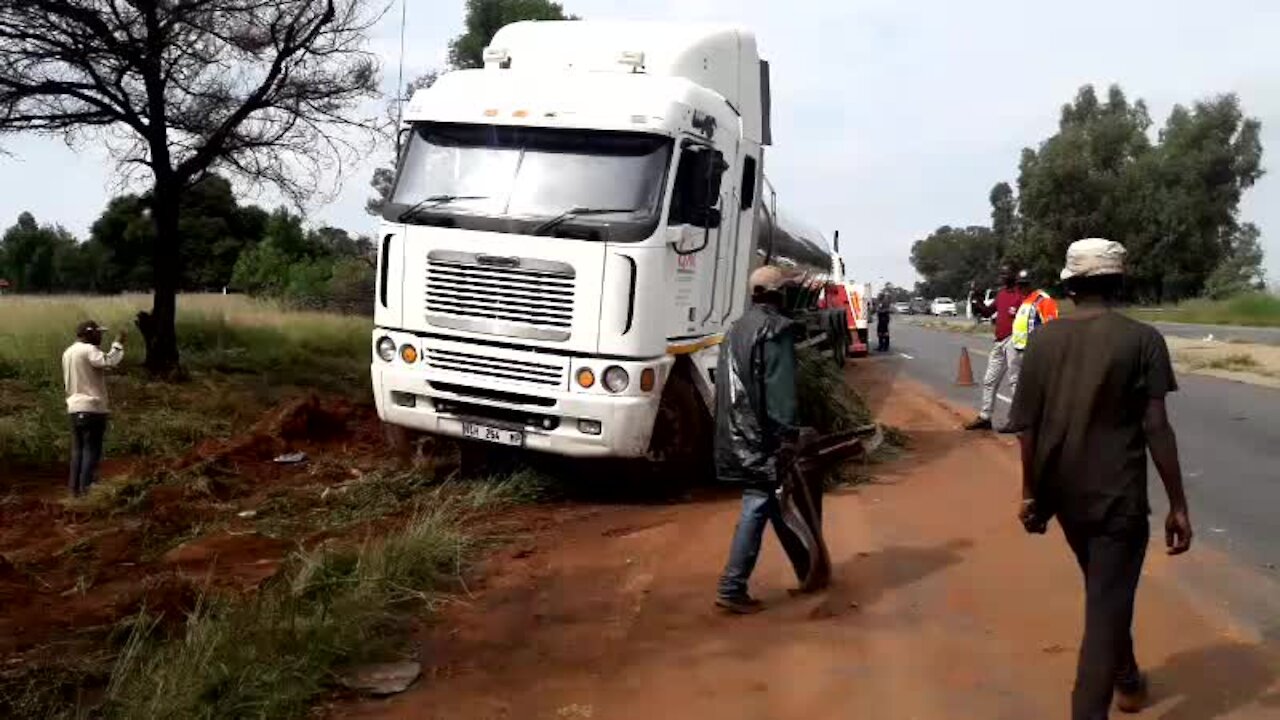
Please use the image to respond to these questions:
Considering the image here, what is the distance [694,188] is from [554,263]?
1.31 m

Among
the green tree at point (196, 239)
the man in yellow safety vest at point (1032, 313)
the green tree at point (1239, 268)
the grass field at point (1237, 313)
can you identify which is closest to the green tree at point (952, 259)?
the green tree at point (1239, 268)

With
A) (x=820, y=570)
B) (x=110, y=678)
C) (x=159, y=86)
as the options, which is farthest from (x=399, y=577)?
(x=159, y=86)

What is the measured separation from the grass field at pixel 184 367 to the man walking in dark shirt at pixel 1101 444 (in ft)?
36.9

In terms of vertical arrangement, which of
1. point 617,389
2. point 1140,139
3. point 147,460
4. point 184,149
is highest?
point 1140,139

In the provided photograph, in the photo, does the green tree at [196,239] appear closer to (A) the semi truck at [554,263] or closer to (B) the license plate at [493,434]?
(A) the semi truck at [554,263]

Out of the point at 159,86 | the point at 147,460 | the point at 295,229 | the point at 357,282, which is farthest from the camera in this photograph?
the point at 295,229

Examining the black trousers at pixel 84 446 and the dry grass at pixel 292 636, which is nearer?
the dry grass at pixel 292 636

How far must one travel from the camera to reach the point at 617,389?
28.8 ft

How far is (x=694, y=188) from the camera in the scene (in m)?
9.27

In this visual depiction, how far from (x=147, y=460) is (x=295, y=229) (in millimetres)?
39229

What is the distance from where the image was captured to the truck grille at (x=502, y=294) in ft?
28.6

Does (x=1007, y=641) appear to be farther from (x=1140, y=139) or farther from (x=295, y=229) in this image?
(x=1140, y=139)

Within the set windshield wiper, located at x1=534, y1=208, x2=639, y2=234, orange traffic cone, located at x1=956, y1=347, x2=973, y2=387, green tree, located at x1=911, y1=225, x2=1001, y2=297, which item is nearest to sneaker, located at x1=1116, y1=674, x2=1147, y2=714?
windshield wiper, located at x1=534, y1=208, x2=639, y2=234

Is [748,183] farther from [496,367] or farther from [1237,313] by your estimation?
[1237,313]
